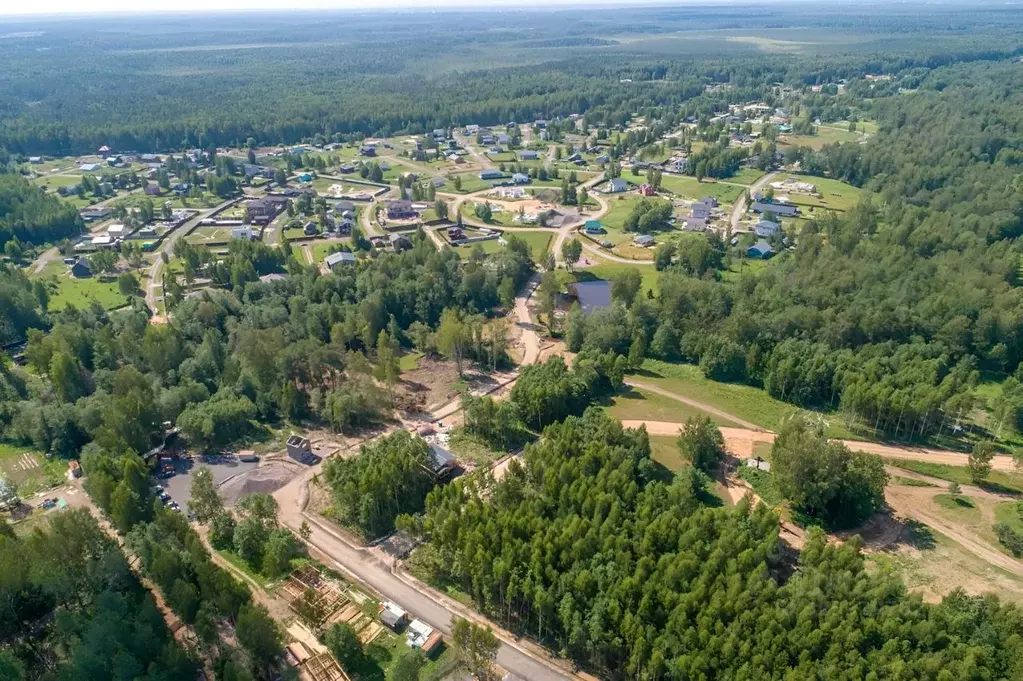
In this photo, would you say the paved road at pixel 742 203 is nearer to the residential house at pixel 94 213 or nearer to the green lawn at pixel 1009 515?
the green lawn at pixel 1009 515

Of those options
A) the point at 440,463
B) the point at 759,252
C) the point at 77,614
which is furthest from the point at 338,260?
the point at 759,252

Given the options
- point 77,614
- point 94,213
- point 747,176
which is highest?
point 747,176

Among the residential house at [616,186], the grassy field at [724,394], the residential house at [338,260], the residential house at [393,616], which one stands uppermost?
the residential house at [616,186]

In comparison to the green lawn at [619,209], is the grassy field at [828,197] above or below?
above

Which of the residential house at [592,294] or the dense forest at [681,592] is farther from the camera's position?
the residential house at [592,294]

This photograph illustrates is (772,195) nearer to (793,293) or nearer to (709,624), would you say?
(793,293)

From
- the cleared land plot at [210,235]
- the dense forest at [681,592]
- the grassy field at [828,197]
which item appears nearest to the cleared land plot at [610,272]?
the grassy field at [828,197]

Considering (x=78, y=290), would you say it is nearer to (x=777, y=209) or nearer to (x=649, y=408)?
(x=649, y=408)

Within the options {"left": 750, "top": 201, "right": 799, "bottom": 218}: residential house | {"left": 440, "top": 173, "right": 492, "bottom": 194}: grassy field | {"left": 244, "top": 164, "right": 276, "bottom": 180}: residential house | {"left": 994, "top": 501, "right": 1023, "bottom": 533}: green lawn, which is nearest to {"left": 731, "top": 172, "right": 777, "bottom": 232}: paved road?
{"left": 750, "top": 201, "right": 799, "bottom": 218}: residential house
